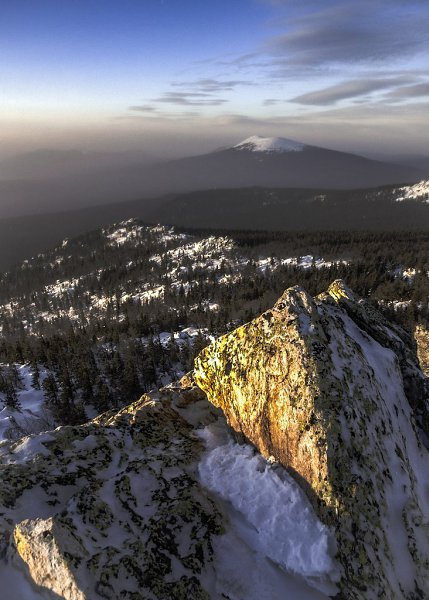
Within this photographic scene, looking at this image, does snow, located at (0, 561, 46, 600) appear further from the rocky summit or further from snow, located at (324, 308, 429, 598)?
snow, located at (324, 308, 429, 598)

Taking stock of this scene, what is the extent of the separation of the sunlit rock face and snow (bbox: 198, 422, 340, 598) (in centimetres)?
47

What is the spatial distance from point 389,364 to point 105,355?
120838mm

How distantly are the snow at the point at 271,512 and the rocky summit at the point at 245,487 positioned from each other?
0.15 ft

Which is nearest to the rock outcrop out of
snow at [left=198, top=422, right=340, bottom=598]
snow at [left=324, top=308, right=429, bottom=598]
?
snow at [left=198, top=422, right=340, bottom=598]

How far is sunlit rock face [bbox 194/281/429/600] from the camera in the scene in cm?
1236

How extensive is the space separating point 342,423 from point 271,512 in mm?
4200

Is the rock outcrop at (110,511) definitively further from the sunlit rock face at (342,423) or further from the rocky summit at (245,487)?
the sunlit rock face at (342,423)

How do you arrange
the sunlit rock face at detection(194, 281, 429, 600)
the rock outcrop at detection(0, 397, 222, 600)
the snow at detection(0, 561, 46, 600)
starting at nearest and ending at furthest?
the snow at detection(0, 561, 46, 600)
the rock outcrop at detection(0, 397, 222, 600)
the sunlit rock face at detection(194, 281, 429, 600)

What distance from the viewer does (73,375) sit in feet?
364

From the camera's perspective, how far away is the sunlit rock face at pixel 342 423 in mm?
12359

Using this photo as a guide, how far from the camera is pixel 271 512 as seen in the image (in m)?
13.1

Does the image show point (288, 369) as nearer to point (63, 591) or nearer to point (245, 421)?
point (245, 421)

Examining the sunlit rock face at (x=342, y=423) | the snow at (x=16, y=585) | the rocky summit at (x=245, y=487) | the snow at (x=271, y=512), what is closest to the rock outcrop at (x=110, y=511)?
the rocky summit at (x=245, y=487)

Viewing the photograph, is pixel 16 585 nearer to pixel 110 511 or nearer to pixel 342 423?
pixel 110 511
